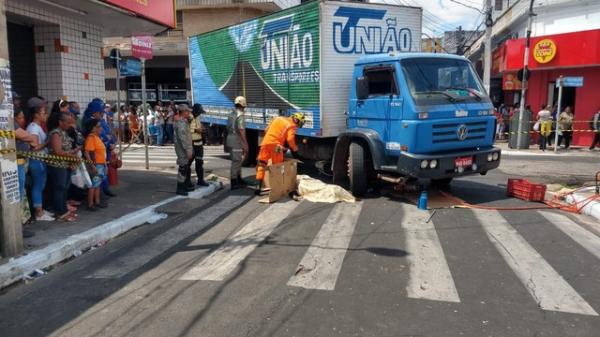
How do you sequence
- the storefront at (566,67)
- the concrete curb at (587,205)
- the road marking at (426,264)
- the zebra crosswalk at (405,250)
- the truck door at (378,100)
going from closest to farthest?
1. the road marking at (426,264)
2. the zebra crosswalk at (405,250)
3. the concrete curb at (587,205)
4. the truck door at (378,100)
5. the storefront at (566,67)

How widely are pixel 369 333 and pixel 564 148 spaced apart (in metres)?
18.6

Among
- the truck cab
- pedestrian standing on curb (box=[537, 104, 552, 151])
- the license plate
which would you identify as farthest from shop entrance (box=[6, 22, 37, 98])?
pedestrian standing on curb (box=[537, 104, 552, 151])

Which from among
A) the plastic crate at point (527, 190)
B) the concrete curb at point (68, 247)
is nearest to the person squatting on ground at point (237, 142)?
the concrete curb at point (68, 247)

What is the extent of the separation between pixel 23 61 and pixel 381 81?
698cm

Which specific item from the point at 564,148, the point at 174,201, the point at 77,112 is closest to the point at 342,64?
the point at 174,201

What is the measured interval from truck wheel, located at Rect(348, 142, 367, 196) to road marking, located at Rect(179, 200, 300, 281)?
1195mm

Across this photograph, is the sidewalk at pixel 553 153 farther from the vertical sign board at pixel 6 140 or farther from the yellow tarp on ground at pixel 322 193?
the vertical sign board at pixel 6 140

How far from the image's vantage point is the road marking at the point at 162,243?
5.47m

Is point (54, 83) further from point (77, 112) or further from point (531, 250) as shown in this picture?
point (531, 250)

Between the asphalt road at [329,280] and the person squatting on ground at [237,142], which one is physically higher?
the person squatting on ground at [237,142]

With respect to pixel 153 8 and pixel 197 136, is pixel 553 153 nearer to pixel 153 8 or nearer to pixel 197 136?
pixel 197 136

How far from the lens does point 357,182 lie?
8.98 metres

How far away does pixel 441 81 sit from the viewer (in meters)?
8.64

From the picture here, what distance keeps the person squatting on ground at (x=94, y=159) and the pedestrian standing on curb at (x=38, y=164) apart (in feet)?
2.33
